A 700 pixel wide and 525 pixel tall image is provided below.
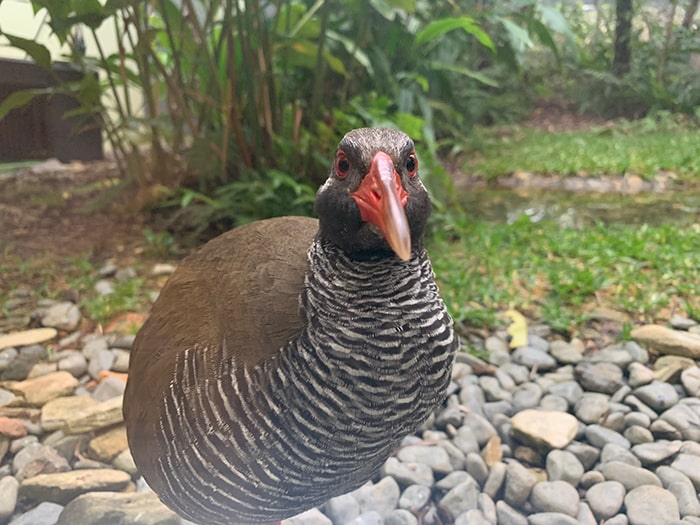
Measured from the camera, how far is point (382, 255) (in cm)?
113

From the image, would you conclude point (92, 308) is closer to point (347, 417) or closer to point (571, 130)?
point (347, 417)

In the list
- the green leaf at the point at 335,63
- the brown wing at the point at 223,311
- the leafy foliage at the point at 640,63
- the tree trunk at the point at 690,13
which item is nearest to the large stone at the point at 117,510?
the brown wing at the point at 223,311

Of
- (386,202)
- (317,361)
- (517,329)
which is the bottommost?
(517,329)

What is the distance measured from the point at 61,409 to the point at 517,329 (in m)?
1.76

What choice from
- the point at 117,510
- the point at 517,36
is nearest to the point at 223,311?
the point at 117,510

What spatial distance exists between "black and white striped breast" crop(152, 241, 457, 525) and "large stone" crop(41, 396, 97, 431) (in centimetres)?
75

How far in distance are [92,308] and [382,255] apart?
5.98 ft

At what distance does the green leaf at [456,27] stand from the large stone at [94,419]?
2.28 m

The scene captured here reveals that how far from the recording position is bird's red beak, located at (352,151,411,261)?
96 cm

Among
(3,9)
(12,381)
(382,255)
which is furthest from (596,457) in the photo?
(3,9)

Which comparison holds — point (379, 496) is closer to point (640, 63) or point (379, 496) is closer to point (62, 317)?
point (62, 317)

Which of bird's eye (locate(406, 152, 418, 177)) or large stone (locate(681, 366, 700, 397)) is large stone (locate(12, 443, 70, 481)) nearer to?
bird's eye (locate(406, 152, 418, 177))

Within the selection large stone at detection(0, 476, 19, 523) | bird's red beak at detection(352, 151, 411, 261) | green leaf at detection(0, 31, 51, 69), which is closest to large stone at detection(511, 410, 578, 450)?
bird's red beak at detection(352, 151, 411, 261)

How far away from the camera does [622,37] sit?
2.20 metres
